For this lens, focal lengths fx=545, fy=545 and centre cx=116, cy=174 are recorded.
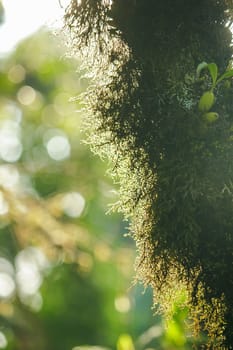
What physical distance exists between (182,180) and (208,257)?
0.68 feet

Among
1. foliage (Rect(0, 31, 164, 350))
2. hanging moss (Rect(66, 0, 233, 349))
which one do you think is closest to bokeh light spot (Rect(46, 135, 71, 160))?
foliage (Rect(0, 31, 164, 350))

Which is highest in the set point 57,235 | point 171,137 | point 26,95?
point 26,95

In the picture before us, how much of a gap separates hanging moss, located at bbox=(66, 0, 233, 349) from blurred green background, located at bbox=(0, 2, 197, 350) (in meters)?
1.18

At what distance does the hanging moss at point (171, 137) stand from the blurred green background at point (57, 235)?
1180 mm

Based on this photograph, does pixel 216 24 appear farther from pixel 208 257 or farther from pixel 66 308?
pixel 66 308

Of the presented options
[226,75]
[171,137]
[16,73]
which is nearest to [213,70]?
[226,75]

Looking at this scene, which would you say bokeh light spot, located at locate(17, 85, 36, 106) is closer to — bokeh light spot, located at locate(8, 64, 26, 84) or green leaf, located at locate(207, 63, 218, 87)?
bokeh light spot, located at locate(8, 64, 26, 84)

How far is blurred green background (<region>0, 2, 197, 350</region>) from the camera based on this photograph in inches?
137

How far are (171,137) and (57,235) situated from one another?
2157 millimetres

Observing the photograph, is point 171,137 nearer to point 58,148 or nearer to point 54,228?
point 54,228

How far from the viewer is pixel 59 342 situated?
714 centimetres

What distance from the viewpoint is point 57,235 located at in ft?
11.4

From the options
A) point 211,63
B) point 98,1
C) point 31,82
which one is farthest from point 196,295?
point 31,82

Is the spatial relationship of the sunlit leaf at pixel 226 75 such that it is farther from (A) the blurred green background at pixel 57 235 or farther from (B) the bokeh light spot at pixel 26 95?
(B) the bokeh light spot at pixel 26 95
